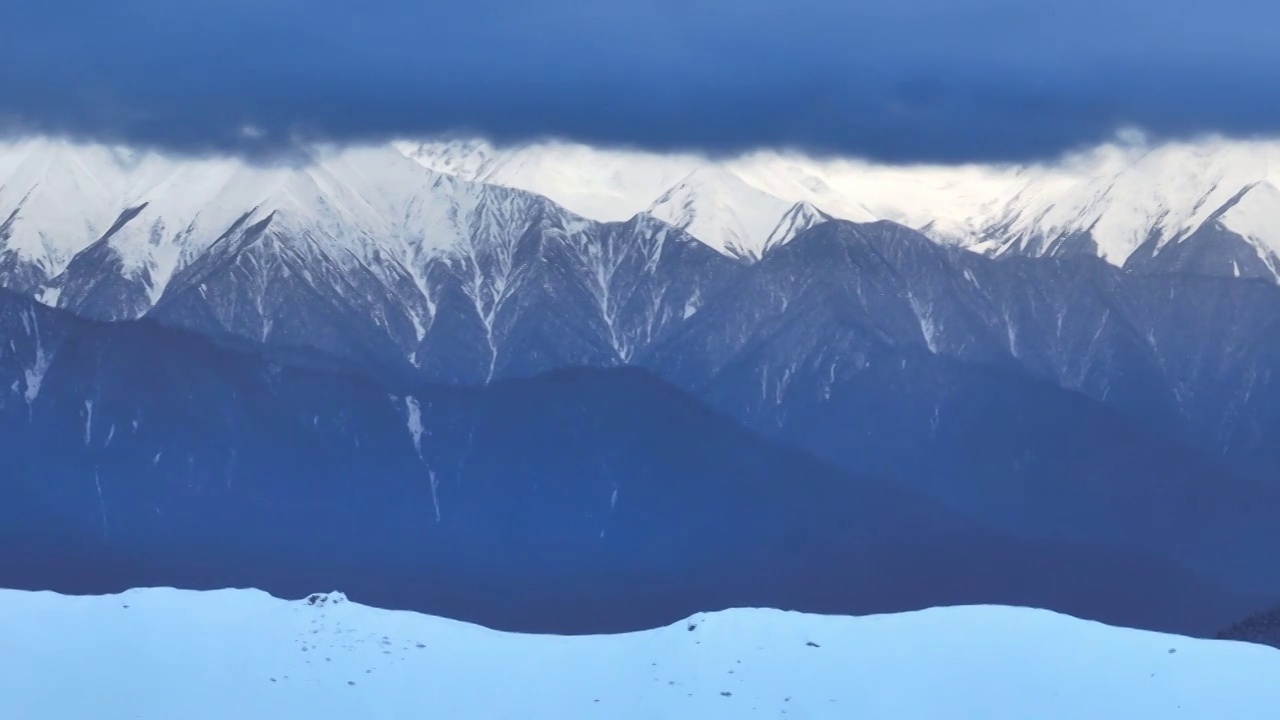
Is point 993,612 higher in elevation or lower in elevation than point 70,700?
higher

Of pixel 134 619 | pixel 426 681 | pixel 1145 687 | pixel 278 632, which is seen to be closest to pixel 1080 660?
pixel 1145 687

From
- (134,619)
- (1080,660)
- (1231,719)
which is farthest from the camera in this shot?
(134,619)

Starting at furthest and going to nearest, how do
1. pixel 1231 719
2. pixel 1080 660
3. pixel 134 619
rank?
pixel 134 619
pixel 1080 660
pixel 1231 719

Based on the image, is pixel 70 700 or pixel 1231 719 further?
pixel 70 700

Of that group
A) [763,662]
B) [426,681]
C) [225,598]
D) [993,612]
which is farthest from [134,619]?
[993,612]

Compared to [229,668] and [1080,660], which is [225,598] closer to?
[229,668]

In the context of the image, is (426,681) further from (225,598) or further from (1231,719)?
(1231,719)
